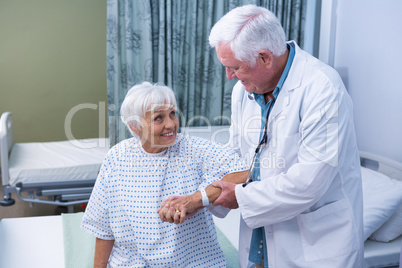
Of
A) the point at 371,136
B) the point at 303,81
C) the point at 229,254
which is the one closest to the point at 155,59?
the point at 371,136

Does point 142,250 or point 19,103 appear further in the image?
point 19,103

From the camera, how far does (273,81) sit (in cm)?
143

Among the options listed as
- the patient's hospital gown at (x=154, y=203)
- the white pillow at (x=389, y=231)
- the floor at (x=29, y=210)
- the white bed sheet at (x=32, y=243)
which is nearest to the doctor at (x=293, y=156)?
the patient's hospital gown at (x=154, y=203)

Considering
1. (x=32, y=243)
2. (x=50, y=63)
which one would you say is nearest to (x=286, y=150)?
→ (x=32, y=243)

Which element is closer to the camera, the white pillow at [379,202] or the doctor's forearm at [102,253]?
the doctor's forearm at [102,253]

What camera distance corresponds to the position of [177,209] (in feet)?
4.49

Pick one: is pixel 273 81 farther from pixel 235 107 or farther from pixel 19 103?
pixel 19 103

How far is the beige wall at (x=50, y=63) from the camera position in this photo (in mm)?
4328

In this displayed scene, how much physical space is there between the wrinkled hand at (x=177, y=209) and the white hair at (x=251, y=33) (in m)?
0.50

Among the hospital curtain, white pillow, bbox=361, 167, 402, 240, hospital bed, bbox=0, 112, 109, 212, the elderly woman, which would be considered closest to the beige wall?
the hospital curtain

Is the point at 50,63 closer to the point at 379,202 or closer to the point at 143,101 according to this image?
the point at 143,101

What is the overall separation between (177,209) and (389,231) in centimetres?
110

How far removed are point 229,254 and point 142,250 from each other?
508 mm

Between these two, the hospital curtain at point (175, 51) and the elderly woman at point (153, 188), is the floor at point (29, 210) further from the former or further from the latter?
the elderly woman at point (153, 188)
